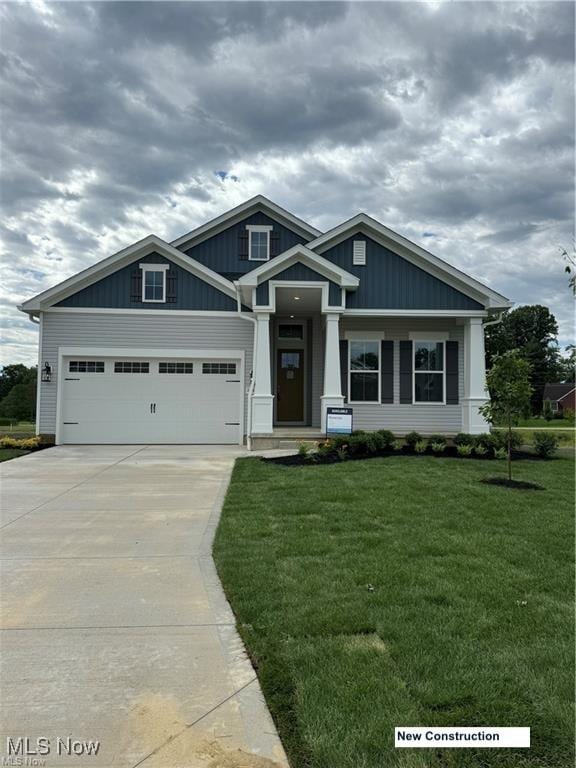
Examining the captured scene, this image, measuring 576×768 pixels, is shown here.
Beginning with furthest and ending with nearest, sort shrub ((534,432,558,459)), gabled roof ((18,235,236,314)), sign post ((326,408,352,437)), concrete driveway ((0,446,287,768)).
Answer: gabled roof ((18,235,236,314)), sign post ((326,408,352,437)), shrub ((534,432,558,459)), concrete driveway ((0,446,287,768))

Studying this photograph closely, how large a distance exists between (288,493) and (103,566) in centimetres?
319

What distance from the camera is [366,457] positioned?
1069 cm

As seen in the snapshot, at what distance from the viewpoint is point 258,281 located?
40.5 ft

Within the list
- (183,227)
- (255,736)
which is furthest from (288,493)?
(183,227)

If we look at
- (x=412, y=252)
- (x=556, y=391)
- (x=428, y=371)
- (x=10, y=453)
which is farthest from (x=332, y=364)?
(x=556, y=391)

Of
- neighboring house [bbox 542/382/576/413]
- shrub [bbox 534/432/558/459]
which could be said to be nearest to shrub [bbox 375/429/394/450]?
shrub [bbox 534/432/558/459]

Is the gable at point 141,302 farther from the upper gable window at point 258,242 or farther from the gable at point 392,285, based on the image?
the gable at point 392,285

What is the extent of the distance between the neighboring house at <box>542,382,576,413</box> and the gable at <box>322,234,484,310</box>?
52.4 metres

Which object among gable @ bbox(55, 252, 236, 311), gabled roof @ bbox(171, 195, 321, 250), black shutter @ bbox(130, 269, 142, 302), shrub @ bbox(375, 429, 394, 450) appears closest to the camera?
shrub @ bbox(375, 429, 394, 450)

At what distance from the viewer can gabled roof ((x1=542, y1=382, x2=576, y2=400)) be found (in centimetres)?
6264

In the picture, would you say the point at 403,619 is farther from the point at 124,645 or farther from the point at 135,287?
the point at 135,287

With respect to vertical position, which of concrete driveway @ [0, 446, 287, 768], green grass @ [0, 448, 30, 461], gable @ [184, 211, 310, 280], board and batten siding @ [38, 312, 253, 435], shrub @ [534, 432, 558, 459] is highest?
gable @ [184, 211, 310, 280]

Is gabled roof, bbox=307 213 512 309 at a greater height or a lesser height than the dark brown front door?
greater

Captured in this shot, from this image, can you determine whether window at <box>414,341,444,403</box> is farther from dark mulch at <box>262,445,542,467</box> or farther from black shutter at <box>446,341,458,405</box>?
dark mulch at <box>262,445,542,467</box>
